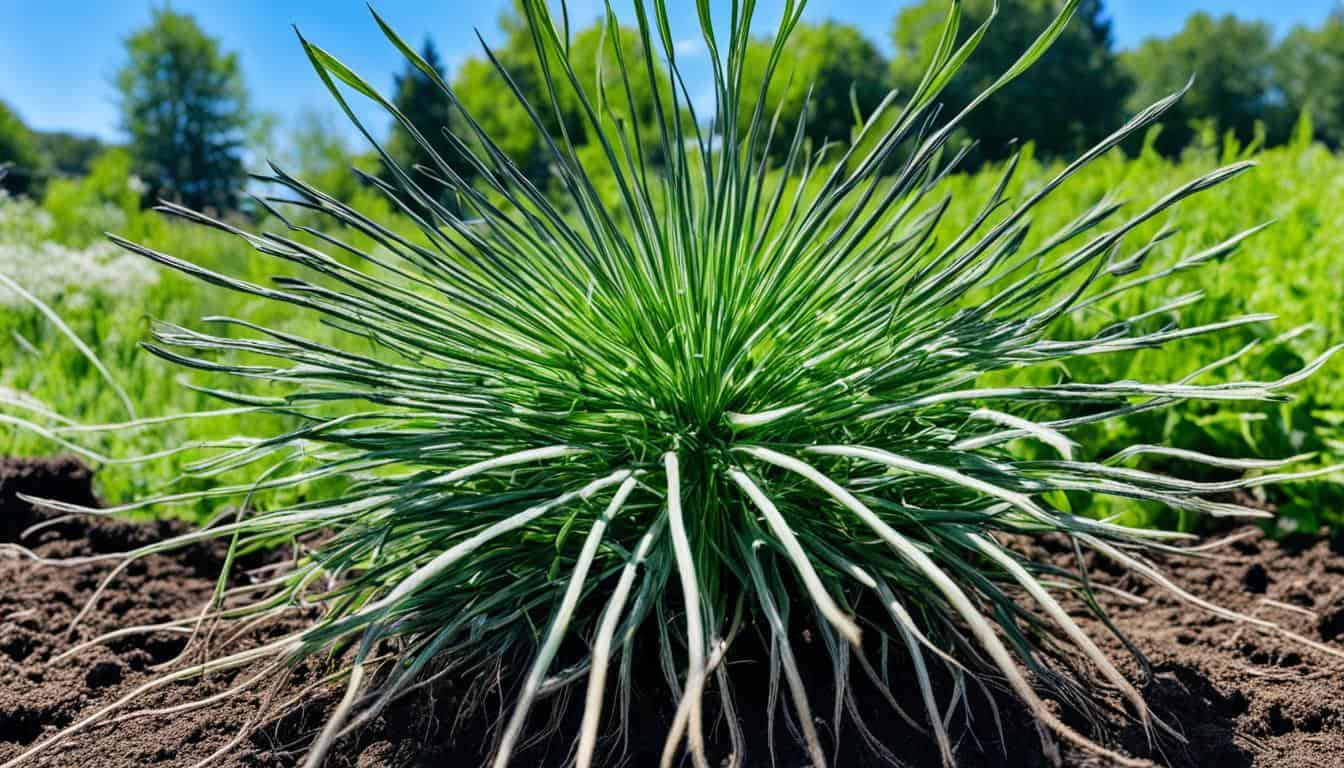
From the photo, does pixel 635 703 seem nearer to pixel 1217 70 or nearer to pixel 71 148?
pixel 1217 70

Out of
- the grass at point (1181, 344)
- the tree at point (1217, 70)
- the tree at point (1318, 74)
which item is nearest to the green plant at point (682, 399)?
the grass at point (1181, 344)

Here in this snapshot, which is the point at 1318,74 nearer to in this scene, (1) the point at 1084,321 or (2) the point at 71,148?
(1) the point at 1084,321

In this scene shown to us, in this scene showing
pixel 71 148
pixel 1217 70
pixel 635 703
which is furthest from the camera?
pixel 71 148

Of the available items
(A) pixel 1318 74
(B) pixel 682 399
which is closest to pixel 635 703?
(B) pixel 682 399

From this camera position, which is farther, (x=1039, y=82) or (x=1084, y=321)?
(x=1039, y=82)

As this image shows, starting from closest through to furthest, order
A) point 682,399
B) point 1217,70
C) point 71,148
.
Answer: point 682,399 → point 1217,70 → point 71,148

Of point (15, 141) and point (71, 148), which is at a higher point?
point (71, 148)

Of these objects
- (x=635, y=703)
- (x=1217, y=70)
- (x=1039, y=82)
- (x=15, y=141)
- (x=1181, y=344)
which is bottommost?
(x=635, y=703)
